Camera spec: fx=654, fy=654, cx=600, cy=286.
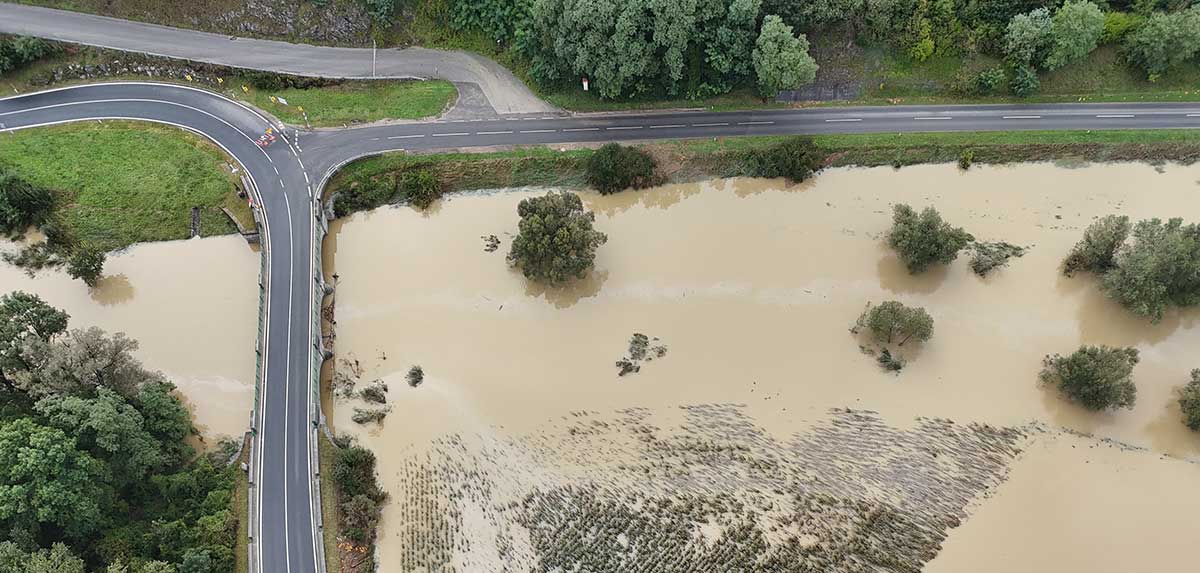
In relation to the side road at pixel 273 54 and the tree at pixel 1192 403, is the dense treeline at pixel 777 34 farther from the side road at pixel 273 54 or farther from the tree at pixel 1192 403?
the tree at pixel 1192 403

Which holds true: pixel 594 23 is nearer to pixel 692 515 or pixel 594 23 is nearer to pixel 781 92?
pixel 781 92

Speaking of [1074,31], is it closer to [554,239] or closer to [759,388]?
[759,388]

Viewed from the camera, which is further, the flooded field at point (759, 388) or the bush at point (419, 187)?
Answer: the bush at point (419, 187)

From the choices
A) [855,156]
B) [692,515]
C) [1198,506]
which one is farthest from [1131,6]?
[692,515]

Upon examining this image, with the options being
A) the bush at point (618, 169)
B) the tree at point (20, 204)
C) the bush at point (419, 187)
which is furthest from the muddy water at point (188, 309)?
the bush at point (618, 169)

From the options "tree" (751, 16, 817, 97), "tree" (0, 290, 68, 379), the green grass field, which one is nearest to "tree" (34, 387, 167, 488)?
"tree" (0, 290, 68, 379)

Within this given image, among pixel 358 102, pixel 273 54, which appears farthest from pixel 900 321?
pixel 273 54
